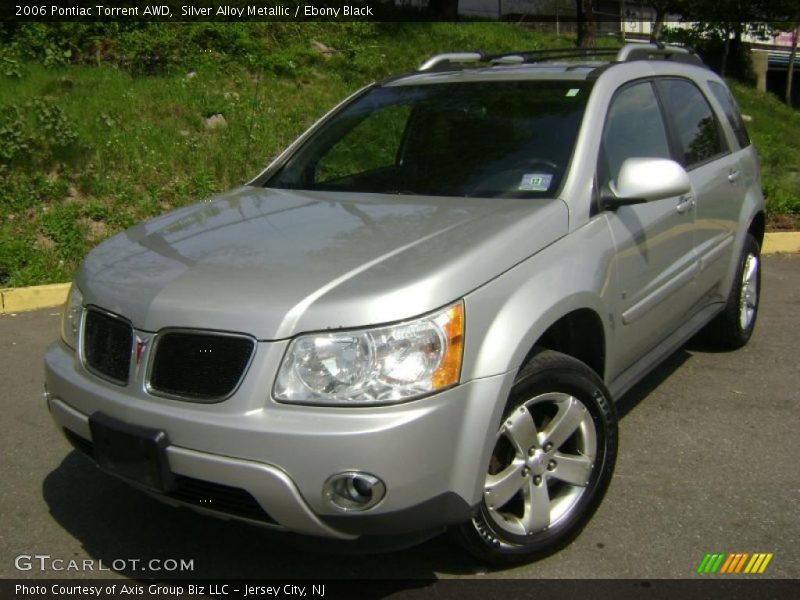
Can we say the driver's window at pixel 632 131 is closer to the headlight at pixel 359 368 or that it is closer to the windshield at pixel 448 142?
the windshield at pixel 448 142

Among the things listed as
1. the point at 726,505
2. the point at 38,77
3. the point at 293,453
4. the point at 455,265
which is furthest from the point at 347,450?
the point at 38,77

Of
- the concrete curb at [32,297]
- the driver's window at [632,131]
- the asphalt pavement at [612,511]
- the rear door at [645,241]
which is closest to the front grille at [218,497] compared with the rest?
the asphalt pavement at [612,511]

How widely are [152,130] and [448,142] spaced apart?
5875 mm

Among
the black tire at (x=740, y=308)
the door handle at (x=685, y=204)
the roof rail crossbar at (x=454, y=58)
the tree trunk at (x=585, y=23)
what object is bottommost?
the black tire at (x=740, y=308)

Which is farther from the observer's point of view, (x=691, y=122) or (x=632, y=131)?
(x=691, y=122)

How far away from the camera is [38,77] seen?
10.1 m

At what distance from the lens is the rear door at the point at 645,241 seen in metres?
3.57

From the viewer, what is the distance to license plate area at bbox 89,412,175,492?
266 centimetres

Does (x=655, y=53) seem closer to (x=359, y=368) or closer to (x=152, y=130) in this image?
(x=359, y=368)

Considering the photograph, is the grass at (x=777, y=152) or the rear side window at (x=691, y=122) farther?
the grass at (x=777, y=152)

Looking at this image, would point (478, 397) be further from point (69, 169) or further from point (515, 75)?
point (69, 169)

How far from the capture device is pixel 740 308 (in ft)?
17.2

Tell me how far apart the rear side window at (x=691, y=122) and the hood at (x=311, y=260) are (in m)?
1.42

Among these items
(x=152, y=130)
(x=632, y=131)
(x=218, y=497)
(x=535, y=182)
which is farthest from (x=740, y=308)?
(x=152, y=130)
